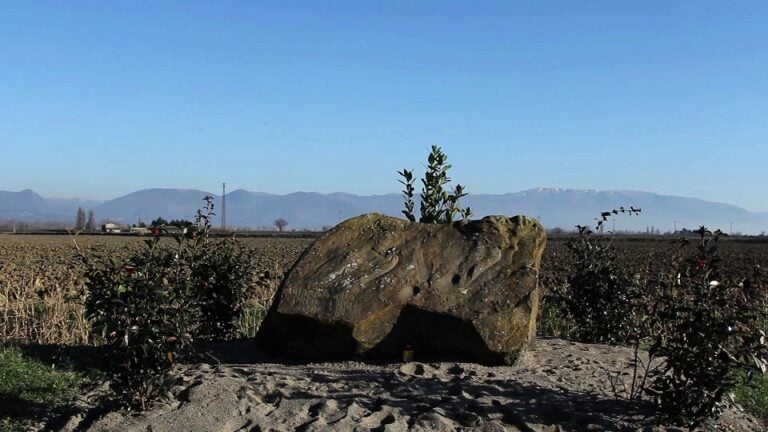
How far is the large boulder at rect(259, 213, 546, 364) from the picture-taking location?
22.8 feet

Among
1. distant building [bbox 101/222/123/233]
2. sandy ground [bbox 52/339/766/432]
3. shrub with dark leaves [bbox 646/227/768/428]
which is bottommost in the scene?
sandy ground [bbox 52/339/766/432]

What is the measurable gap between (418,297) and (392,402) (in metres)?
1.60

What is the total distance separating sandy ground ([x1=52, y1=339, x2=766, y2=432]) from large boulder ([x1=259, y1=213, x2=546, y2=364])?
280mm

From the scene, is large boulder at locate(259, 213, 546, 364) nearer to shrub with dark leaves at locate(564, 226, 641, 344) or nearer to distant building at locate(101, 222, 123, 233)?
shrub with dark leaves at locate(564, 226, 641, 344)

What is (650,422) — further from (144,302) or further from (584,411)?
(144,302)

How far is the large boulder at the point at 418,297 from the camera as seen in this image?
6.94m

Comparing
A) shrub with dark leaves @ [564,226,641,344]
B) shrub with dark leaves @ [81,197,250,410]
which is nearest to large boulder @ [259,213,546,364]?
shrub with dark leaves @ [81,197,250,410]

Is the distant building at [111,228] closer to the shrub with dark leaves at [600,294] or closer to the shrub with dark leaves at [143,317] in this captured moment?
the shrub with dark leaves at [143,317]

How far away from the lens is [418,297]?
7121 mm

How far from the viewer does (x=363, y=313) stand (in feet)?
23.2

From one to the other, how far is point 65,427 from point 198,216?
12.1 feet

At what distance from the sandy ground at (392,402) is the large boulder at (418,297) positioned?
0.28 metres

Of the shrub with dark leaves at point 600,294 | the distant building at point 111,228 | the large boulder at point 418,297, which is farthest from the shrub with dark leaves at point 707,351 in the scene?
the distant building at point 111,228

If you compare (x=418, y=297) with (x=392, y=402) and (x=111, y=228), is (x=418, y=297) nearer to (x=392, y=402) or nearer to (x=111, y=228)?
(x=392, y=402)
